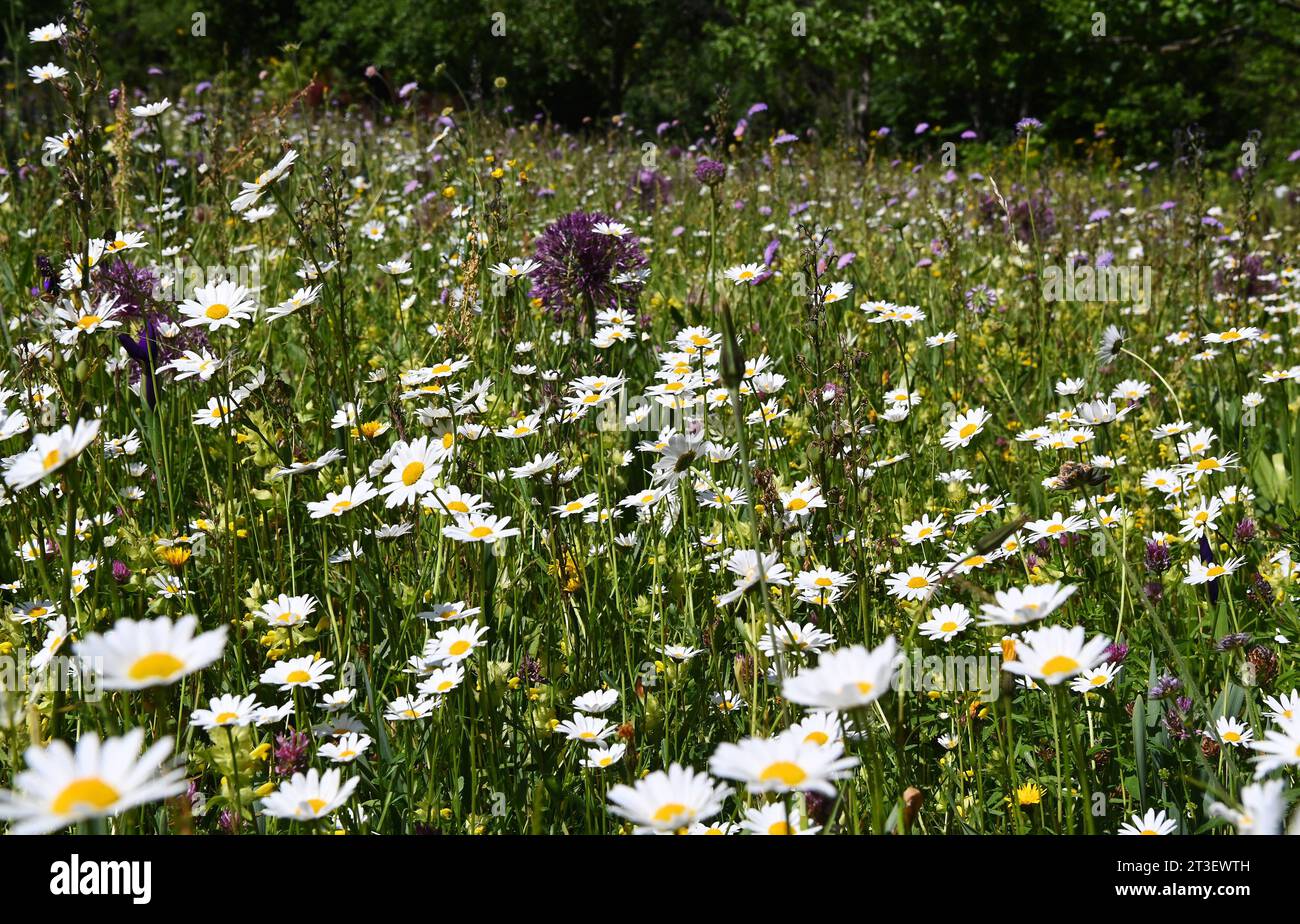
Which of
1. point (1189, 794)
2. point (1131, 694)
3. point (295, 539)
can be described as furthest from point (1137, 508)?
point (295, 539)

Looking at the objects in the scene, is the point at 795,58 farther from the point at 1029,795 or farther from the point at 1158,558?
the point at 1029,795

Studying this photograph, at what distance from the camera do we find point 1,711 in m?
1.39

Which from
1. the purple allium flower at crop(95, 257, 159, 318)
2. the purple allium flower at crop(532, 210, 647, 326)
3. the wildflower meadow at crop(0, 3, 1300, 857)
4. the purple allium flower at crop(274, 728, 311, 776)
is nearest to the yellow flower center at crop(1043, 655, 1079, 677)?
the wildflower meadow at crop(0, 3, 1300, 857)

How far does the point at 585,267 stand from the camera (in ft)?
9.87

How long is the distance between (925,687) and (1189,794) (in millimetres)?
373

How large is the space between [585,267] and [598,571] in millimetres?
1436

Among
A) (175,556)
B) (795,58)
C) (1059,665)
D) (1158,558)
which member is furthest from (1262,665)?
(795,58)

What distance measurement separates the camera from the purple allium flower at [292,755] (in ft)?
3.99

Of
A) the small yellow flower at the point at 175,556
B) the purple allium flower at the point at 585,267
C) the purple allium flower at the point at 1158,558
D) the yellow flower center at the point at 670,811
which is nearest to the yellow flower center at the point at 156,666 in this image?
the yellow flower center at the point at 670,811

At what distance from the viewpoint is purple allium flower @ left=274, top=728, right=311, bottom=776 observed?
121 cm

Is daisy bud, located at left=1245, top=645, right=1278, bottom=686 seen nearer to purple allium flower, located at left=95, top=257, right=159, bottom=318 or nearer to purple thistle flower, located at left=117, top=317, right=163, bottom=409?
purple allium flower, located at left=95, top=257, right=159, bottom=318

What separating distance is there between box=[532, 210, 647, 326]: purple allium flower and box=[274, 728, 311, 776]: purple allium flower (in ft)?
6.29

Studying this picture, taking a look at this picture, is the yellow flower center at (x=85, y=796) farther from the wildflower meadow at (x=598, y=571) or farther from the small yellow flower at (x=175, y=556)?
the small yellow flower at (x=175, y=556)
